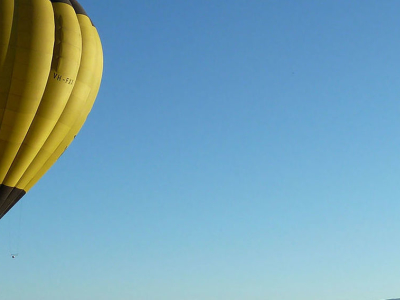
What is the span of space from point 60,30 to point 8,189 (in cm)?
989

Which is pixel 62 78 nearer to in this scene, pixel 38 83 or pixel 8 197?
pixel 38 83

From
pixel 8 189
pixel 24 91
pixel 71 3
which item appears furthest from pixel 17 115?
pixel 71 3

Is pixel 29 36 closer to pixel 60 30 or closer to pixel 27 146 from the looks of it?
pixel 60 30

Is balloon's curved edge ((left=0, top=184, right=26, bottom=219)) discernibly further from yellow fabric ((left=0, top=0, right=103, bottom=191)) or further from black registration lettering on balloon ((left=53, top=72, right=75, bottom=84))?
black registration lettering on balloon ((left=53, top=72, right=75, bottom=84))

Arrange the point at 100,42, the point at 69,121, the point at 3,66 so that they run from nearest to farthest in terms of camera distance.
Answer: the point at 3,66
the point at 69,121
the point at 100,42

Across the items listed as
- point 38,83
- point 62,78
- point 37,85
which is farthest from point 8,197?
point 62,78

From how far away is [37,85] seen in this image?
149ft

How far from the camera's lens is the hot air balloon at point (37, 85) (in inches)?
1770

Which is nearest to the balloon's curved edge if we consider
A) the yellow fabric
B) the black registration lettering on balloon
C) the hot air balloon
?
the hot air balloon

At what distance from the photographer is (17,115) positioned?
45188 millimetres

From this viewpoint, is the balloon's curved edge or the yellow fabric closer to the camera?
the yellow fabric

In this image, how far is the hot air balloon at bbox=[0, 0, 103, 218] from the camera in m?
45.0

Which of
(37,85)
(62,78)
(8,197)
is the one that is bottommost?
(8,197)

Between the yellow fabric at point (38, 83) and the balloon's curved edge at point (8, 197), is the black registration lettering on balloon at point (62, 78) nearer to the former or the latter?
the yellow fabric at point (38, 83)
